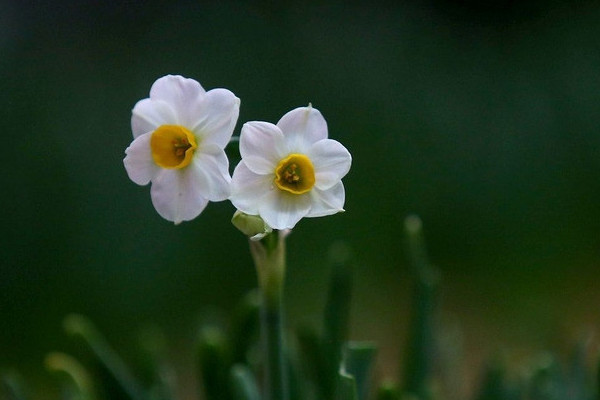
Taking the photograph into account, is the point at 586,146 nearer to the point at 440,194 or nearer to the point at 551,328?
the point at 440,194

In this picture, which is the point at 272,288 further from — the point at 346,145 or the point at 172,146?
the point at 346,145

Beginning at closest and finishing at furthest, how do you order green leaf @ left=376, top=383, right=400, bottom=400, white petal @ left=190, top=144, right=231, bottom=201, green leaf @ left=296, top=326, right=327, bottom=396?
white petal @ left=190, top=144, right=231, bottom=201
green leaf @ left=376, top=383, right=400, bottom=400
green leaf @ left=296, top=326, right=327, bottom=396

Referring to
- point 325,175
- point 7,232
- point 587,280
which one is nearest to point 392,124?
point 587,280

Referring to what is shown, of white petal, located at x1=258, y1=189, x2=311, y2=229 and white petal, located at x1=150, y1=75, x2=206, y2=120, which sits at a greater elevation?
white petal, located at x1=150, y1=75, x2=206, y2=120

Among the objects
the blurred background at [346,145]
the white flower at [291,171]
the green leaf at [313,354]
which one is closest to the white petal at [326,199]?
the white flower at [291,171]

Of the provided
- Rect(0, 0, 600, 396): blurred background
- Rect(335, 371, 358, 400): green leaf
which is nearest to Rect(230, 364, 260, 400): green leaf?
Rect(335, 371, 358, 400): green leaf

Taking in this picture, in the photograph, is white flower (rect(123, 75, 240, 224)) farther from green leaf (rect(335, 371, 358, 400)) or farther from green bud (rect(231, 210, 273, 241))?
green leaf (rect(335, 371, 358, 400))

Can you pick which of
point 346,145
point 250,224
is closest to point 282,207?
point 250,224

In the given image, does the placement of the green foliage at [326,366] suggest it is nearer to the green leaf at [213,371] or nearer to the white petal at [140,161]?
the green leaf at [213,371]
